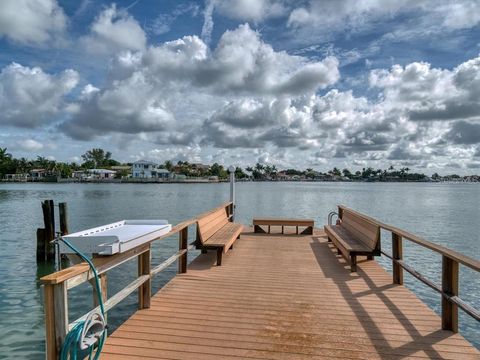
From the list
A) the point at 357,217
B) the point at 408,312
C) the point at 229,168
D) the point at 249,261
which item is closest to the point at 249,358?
the point at 408,312

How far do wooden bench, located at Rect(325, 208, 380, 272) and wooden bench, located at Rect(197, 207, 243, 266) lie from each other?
220 cm

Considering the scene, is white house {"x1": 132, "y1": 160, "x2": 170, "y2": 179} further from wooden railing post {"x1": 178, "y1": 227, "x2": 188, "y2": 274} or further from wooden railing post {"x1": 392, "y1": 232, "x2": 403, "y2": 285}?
wooden railing post {"x1": 392, "y1": 232, "x2": 403, "y2": 285}

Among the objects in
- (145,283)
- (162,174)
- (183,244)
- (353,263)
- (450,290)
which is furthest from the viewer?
(162,174)

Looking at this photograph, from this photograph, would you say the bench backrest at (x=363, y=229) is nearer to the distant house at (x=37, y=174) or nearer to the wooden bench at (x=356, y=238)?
the wooden bench at (x=356, y=238)

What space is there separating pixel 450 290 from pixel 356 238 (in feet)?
12.7

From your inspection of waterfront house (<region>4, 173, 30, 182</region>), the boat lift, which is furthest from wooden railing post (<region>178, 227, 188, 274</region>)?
waterfront house (<region>4, 173, 30, 182</region>)

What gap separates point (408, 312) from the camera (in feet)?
15.4

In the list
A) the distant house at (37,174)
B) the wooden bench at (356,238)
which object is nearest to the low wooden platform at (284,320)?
the wooden bench at (356,238)

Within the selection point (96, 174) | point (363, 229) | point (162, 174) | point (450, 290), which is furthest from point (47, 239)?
point (96, 174)

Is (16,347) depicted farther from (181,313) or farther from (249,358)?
(249,358)

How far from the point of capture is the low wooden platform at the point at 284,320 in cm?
362

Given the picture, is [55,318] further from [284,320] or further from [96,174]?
[96,174]

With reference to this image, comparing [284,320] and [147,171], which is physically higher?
[147,171]

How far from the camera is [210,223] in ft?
27.2
